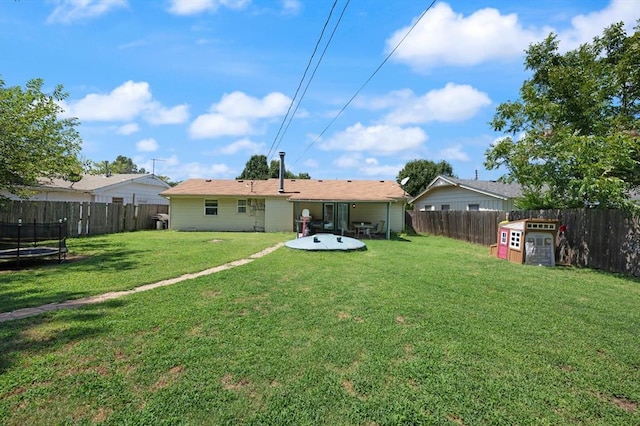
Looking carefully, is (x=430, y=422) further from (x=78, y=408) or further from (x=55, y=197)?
(x=55, y=197)

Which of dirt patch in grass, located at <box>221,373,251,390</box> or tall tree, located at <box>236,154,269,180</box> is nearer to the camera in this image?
dirt patch in grass, located at <box>221,373,251,390</box>

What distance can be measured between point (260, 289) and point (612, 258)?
953cm

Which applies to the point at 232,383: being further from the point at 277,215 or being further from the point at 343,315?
the point at 277,215

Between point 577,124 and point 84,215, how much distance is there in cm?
2037

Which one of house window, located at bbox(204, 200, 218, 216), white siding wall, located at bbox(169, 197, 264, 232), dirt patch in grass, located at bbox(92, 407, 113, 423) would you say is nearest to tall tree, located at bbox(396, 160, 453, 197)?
white siding wall, located at bbox(169, 197, 264, 232)

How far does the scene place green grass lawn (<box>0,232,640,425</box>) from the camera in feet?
9.01

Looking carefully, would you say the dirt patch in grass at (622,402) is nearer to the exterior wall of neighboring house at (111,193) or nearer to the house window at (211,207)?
the house window at (211,207)

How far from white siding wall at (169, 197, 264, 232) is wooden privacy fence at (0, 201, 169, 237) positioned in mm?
1860

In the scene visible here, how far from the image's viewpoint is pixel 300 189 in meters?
22.2

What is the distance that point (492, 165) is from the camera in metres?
13.0

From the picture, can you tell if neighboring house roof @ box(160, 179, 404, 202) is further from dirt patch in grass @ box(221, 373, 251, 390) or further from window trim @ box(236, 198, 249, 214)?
dirt patch in grass @ box(221, 373, 251, 390)

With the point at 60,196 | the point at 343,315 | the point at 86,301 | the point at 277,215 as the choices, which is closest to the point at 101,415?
the point at 343,315

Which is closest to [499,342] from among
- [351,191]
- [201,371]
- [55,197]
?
[201,371]

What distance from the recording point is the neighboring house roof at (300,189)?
1955cm
